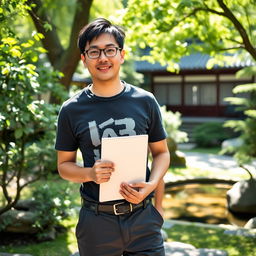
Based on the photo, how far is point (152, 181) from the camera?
2086mm

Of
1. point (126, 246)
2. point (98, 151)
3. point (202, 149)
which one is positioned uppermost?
point (98, 151)

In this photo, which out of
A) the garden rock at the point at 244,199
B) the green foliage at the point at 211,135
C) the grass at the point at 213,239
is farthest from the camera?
the green foliage at the point at 211,135

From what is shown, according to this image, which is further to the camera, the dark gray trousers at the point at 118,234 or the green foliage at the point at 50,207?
the green foliage at the point at 50,207

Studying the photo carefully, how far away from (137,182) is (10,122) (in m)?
1.93

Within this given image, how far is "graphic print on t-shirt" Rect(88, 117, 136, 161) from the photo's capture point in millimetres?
2037

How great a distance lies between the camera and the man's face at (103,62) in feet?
6.67

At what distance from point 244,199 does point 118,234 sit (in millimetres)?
5379

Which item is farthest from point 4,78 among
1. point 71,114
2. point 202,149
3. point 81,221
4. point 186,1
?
point 202,149

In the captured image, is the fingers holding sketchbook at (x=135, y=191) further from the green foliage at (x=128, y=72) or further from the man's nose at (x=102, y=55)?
the green foliage at (x=128, y=72)

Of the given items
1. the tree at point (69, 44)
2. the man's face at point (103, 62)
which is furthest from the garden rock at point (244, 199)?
the man's face at point (103, 62)

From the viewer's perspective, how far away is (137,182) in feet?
6.59

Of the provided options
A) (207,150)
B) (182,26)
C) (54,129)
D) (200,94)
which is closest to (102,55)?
(54,129)

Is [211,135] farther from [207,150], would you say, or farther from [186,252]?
[186,252]

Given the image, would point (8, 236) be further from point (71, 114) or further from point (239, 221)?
point (239, 221)
